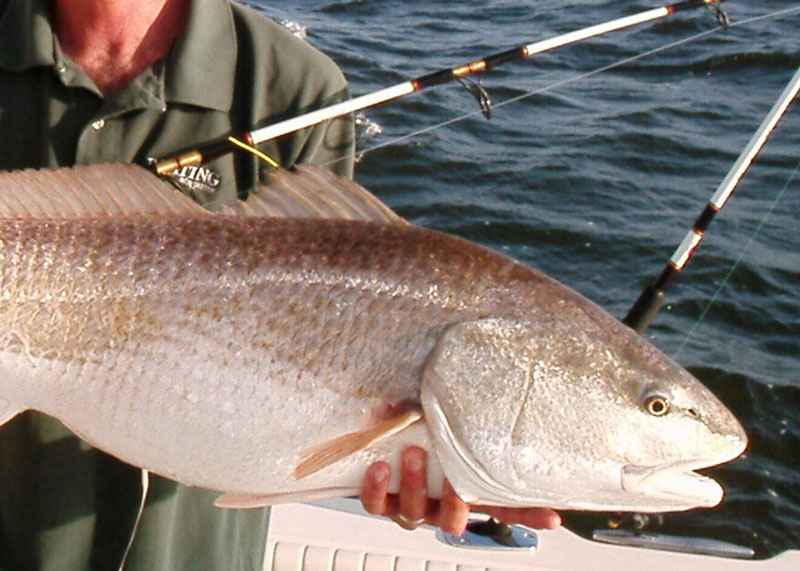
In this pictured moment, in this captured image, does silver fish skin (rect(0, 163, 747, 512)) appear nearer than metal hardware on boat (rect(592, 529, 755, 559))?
Yes

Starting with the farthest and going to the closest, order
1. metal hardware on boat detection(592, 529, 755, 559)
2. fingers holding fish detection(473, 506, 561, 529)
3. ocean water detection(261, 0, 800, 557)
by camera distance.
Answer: ocean water detection(261, 0, 800, 557), metal hardware on boat detection(592, 529, 755, 559), fingers holding fish detection(473, 506, 561, 529)

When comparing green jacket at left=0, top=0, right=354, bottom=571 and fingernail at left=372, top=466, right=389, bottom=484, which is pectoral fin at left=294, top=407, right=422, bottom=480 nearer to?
fingernail at left=372, top=466, right=389, bottom=484

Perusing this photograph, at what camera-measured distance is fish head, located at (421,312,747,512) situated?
2131 millimetres

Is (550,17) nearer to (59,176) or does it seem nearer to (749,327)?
(749,327)

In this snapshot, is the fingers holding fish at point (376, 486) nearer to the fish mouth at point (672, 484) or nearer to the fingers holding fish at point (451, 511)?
the fingers holding fish at point (451, 511)

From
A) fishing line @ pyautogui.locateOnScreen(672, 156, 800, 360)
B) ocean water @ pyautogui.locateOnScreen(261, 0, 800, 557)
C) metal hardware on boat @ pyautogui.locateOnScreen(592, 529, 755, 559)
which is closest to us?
metal hardware on boat @ pyautogui.locateOnScreen(592, 529, 755, 559)

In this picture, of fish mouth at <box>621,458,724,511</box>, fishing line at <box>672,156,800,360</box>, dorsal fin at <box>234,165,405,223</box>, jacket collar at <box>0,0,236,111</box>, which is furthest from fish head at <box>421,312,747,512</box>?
fishing line at <box>672,156,800,360</box>

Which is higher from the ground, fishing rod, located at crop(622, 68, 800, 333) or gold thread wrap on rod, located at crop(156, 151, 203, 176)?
gold thread wrap on rod, located at crop(156, 151, 203, 176)

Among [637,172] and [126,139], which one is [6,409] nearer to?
[126,139]

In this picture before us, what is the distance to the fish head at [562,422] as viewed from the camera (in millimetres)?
2131

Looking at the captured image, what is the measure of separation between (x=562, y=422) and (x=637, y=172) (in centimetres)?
625

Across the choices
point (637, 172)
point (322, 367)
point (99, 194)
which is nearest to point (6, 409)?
point (99, 194)

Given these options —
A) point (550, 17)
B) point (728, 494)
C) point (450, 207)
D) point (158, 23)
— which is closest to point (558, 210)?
point (450, 207)

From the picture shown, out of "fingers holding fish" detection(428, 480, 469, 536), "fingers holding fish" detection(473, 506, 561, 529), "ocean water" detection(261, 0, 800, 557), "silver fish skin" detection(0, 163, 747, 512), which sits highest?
"silver fish skin" detection(0, 163, 747, 512)
